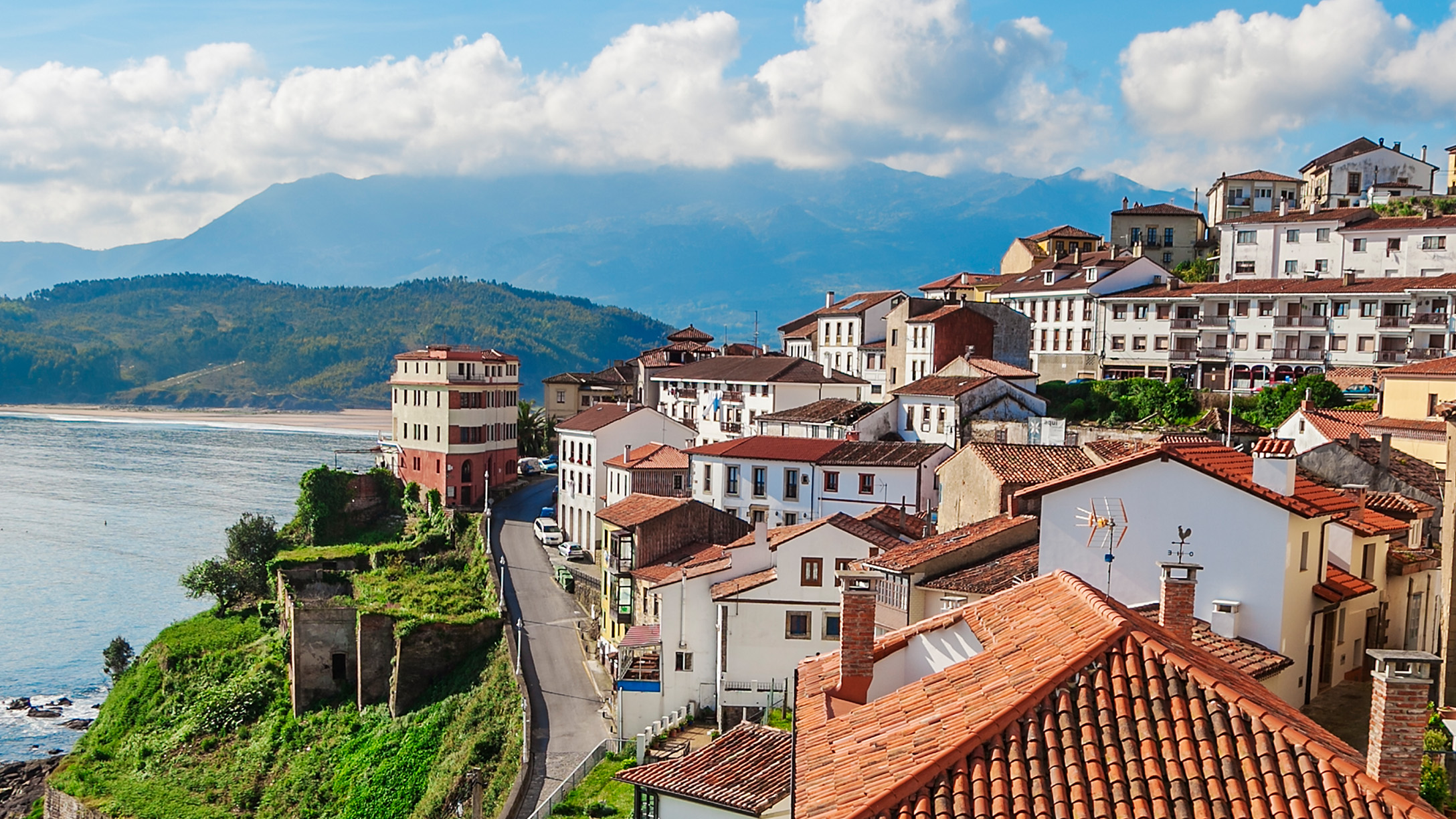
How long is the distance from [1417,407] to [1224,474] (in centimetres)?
2190

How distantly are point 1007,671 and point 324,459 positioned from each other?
118519 millimetres

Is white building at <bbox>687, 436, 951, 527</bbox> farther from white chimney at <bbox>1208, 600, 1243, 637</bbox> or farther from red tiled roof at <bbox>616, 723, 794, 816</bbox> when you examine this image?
white chimney at <bbox>1208, 600, 1243, 637</bbox>

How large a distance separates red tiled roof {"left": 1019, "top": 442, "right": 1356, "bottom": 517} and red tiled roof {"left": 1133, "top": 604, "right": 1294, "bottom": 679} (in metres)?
1.99

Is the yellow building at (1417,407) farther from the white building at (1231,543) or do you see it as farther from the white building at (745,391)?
the white building at (745,391)

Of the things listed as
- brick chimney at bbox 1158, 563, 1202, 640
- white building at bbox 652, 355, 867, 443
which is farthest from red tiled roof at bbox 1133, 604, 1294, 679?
white building at bbox 652, 355, 867, 443

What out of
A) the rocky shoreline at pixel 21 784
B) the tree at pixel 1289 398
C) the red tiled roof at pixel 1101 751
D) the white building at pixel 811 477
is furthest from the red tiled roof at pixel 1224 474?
the rocky shoreline at pixel 21 784

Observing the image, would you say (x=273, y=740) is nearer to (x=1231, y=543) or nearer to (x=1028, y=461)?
(x=1028, y=461)

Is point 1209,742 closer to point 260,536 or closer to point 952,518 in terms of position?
point 952,518

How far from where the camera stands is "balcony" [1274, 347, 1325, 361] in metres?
52.2

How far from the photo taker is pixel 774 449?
154ft

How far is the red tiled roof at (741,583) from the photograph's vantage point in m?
32.2

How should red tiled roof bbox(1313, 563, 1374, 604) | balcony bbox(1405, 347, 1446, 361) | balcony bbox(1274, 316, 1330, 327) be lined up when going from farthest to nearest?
balcony bbox(1274, 316, 1330, 327) → balcony bbox(1405, 347, 1446, 361) → red tiled roof bbox(1313, 563, 1374, 604)

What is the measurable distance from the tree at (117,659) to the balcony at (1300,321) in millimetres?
52505

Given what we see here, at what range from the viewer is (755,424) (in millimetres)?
59594
